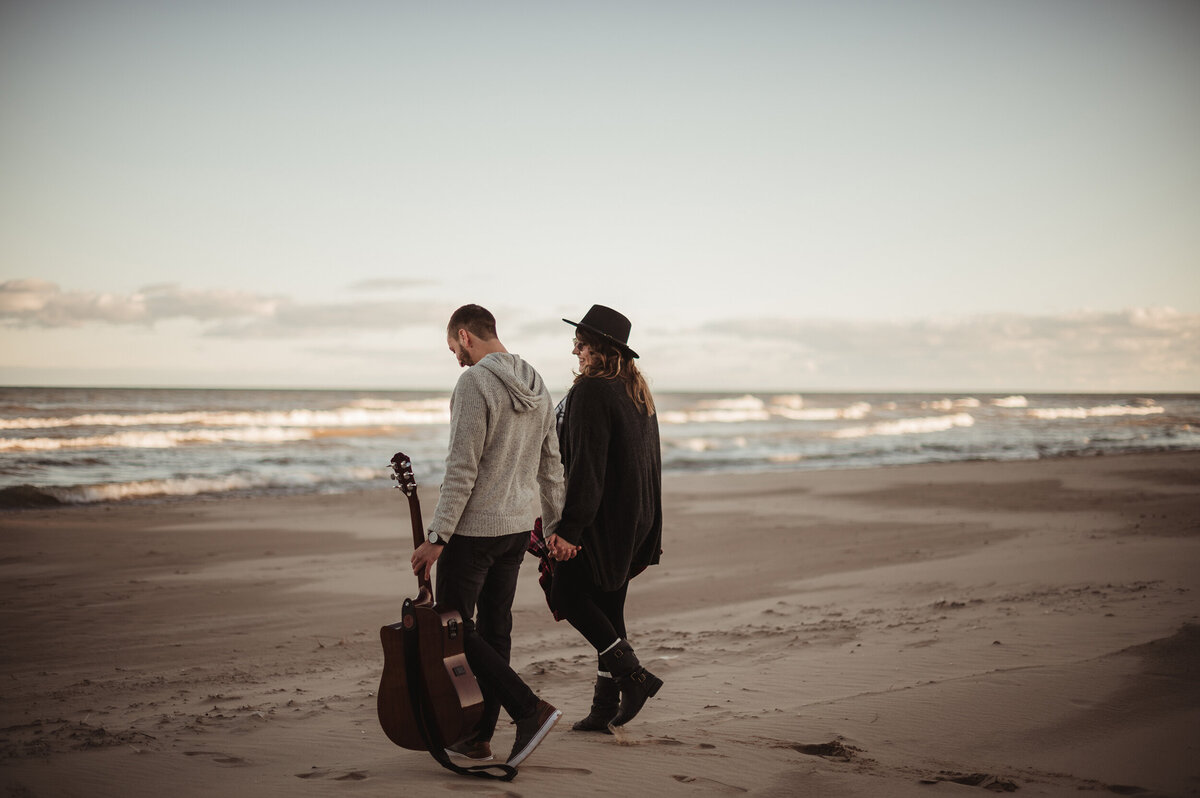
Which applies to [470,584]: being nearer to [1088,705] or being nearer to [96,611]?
[1088,705]

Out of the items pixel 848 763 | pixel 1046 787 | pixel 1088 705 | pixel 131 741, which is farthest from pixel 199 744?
pixel 1088 705

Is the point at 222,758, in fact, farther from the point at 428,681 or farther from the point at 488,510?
the point at 488,510

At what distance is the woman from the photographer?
3516 mm

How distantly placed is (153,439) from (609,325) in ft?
77.0

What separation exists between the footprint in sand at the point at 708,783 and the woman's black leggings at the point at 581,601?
628mm

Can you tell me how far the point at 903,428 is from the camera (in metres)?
36.3

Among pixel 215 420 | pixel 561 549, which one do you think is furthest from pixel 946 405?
pixel 561 549

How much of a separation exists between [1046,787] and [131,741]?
3.92m

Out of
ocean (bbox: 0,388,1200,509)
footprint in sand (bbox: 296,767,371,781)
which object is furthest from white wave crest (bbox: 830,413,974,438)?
footprint in sand (bbox: 296,767,371,781)

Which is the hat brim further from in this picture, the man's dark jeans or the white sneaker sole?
the white sneaker sole

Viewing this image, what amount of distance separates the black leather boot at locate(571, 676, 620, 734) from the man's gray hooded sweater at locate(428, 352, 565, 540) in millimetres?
908

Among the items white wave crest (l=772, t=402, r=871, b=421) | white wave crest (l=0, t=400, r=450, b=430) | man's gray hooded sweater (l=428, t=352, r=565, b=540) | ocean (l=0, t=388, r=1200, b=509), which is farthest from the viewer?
white wave crest (l=772, t=402, r=871, b=421)

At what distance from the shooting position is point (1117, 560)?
754cm

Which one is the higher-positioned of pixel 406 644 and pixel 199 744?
pixel 406 644
